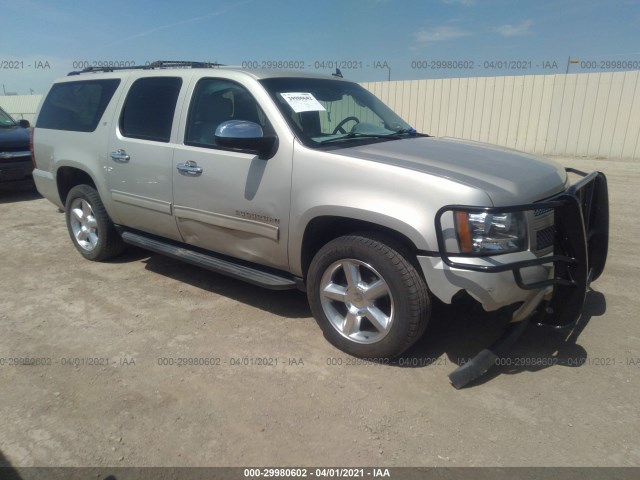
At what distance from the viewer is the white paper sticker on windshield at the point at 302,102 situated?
359 cm

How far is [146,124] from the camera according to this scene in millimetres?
4301

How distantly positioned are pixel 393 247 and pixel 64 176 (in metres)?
4.17

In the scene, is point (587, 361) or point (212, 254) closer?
point (587, 361)

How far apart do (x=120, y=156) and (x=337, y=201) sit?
8.06 ft

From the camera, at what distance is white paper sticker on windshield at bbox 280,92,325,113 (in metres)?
3.59

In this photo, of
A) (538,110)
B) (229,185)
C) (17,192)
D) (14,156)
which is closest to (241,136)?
(229,185)

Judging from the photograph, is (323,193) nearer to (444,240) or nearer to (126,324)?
(444,240)

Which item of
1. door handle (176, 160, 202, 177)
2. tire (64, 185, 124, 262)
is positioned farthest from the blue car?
door handle (176, 160, 202, 177)

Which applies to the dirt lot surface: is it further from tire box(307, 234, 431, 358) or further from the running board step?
the running board step

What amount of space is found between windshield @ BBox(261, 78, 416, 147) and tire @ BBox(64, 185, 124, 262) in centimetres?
249

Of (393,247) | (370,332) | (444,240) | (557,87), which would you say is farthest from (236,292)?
(557,87)

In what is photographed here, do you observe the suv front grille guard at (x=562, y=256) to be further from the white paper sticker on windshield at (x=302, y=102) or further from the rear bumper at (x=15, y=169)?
the rear bumper at (x=15, y=169)

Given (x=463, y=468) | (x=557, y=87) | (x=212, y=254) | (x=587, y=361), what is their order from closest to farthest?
(x=463, y=468)
(x=587, y=361)
(x=212, y=254)
(x=557, y=87)

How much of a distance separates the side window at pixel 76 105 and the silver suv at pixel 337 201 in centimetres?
3
